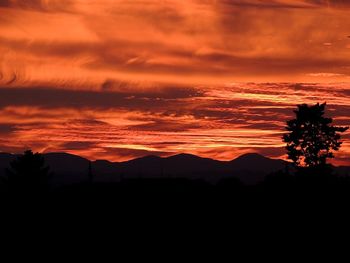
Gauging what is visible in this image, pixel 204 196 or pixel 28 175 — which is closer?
pixel 204 196

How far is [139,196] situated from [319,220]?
18325 mm

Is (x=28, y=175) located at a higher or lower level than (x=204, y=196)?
higher

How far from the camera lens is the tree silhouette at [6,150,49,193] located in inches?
3740

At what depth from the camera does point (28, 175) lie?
327 feet

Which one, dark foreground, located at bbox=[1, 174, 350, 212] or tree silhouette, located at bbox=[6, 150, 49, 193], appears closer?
dark foreground, located at bbox=[1, 174, 350, 212]

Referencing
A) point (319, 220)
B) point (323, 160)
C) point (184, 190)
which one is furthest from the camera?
point (323, 160)

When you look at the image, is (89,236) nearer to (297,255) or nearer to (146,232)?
(146,232)

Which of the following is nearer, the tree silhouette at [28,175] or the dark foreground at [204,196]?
the dark foreground at [204,196]

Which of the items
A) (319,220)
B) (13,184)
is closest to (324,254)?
(319,220)

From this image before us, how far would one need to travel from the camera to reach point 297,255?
162ft

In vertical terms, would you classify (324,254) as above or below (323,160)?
below

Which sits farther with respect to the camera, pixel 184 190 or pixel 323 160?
pixel 323 160

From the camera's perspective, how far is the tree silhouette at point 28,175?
9500 cm

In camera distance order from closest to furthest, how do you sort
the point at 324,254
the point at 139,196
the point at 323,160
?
1. the point at 324,254
2. the point at 139,196
3. the point at 323,160
